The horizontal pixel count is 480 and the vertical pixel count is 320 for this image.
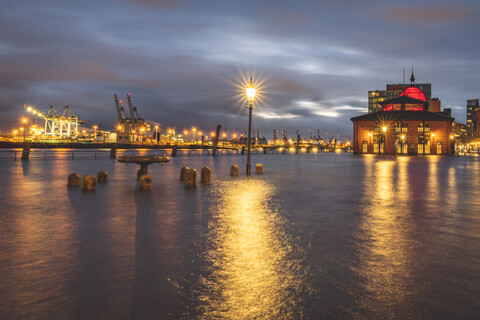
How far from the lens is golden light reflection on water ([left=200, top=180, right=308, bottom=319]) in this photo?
386 centimetres

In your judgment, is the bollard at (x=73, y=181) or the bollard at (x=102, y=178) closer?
the bollard at (x=73, y=181)

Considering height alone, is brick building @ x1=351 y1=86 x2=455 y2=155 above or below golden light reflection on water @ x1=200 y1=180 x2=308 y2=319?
above

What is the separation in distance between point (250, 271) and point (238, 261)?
0.47 m

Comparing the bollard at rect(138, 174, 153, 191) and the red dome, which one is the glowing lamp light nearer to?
the bollard at rect(138, 174, 153, 191)

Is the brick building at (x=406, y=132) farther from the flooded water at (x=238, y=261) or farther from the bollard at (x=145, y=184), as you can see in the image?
the flooded water at (x=238, y=261)

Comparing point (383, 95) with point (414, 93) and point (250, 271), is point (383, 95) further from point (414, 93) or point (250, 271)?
point (250, 271)

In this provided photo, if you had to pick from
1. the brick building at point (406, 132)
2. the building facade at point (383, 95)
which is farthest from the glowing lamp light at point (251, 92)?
the building facade at point (383, 95)

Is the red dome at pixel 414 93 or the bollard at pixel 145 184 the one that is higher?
the red dome at pixel 414 93

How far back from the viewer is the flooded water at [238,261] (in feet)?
12.7

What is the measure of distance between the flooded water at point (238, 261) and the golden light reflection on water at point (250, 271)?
2 cm

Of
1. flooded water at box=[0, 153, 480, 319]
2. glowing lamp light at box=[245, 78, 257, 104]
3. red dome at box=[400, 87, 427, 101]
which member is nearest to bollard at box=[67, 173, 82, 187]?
flooded water at box=[0, 153, 480, 319]

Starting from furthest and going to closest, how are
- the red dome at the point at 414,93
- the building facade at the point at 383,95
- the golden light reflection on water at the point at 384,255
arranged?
the building facade at the point at 383,95 → the red dome at the point at 414,93 → the golden light reflection on water at the point at 384,255

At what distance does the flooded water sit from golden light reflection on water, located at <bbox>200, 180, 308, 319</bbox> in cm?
2

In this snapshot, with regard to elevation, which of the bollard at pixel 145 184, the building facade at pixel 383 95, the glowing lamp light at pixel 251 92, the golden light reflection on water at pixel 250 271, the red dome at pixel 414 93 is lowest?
the golden light reflection on water at pixel 250 271
